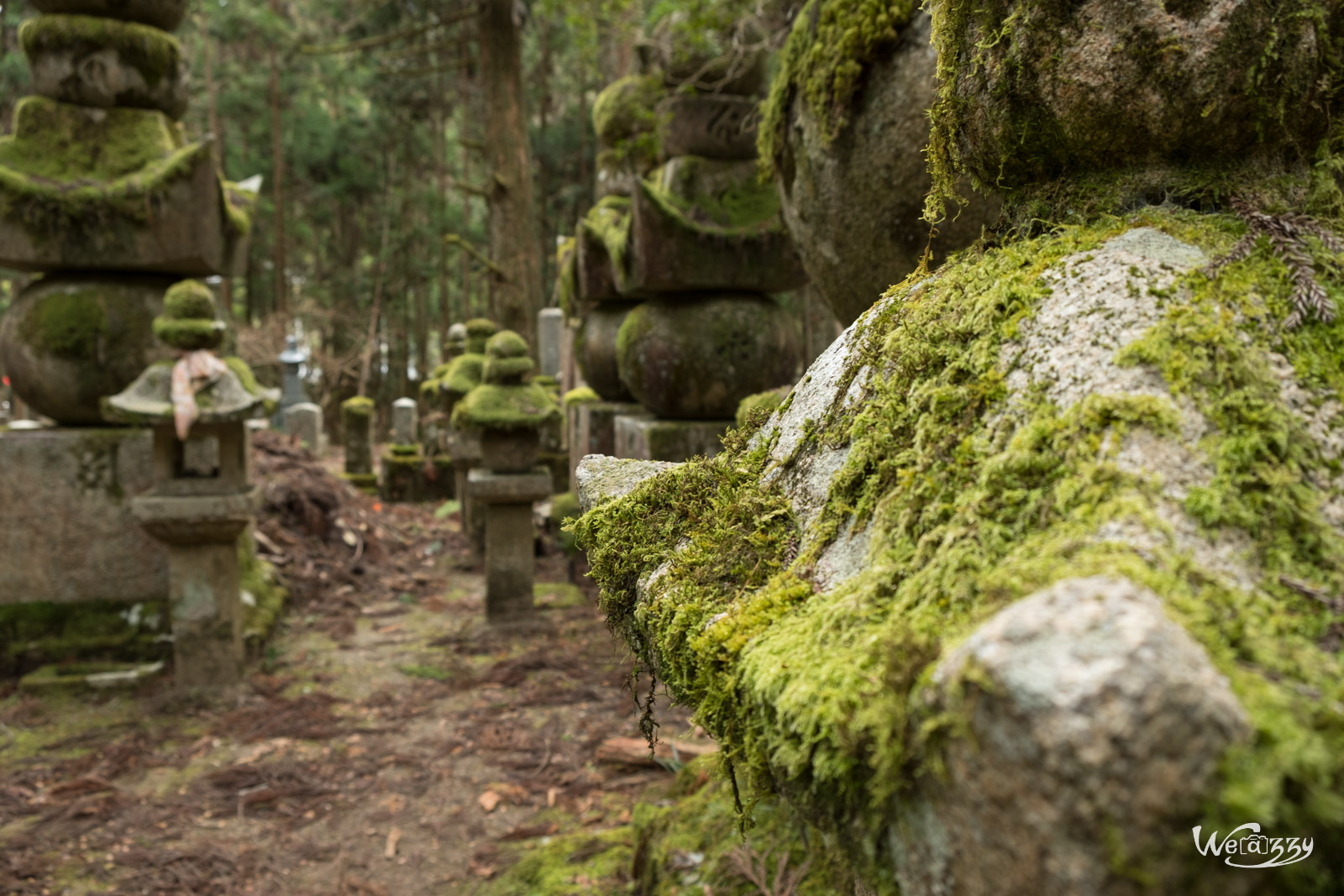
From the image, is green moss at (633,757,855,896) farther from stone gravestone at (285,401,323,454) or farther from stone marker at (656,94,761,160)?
stone gravestone at (285,401,323,454)

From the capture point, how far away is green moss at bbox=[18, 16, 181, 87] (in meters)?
5.39

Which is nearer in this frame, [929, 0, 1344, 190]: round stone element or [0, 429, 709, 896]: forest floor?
[929, 0, 1344, 190]: round stone element

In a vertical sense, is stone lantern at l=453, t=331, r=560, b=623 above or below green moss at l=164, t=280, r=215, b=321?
below

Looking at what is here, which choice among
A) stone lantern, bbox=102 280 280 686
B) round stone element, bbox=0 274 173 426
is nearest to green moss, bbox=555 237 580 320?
stone lantern, bbox=102 280 280 686

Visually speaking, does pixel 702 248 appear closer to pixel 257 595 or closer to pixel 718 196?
pixel 718 196

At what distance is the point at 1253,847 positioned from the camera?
1.73ft

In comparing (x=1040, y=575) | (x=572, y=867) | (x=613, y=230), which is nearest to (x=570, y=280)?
(x=613, y=230)

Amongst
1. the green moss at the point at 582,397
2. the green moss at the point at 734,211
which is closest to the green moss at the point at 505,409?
the green moss at the point at 582,397

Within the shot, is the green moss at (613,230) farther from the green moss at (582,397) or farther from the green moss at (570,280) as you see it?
the green moss at (582,397)

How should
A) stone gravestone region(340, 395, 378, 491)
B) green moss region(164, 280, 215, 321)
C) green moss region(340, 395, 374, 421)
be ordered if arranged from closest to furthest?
green moss region(164, 280, 215, 321) < stone gravestone region(340, 395, 378, 491) < green moss region(340, 395, 374, 421)

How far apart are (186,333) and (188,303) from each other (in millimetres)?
232

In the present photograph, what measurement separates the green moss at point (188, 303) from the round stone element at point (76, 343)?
2.14ft

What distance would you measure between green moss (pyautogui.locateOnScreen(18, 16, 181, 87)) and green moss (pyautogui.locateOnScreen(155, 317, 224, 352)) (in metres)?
1.98

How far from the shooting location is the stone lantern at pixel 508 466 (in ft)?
20.9
